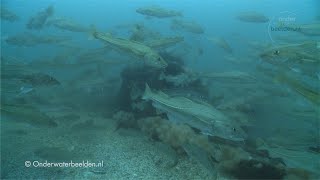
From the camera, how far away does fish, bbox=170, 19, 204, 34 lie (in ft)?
42.9

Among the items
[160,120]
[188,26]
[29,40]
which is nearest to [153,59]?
[160,120]

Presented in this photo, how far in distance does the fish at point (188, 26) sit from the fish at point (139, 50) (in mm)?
6178

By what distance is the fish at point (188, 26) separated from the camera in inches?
515

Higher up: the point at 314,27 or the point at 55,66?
the point at 314,27

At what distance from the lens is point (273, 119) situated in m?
8.66

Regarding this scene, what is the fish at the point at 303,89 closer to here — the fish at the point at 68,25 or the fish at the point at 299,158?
the fish at the point at 299,158

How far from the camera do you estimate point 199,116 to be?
4.95 m

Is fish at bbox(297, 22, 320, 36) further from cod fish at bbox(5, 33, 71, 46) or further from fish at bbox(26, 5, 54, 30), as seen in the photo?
cod fish at bbox(5, 33, 71, 46)

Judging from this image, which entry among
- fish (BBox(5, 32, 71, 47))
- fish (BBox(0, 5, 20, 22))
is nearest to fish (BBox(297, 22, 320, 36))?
fish (BBox(5, 32, 71, 47))

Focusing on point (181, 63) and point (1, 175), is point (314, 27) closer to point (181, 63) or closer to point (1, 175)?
point (181, 63)

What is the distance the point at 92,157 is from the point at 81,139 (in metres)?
0.89

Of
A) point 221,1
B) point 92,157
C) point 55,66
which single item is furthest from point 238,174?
point 221,1

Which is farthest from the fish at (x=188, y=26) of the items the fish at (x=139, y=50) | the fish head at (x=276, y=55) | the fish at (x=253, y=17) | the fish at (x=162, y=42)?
the fish head at (x=276, y=55)

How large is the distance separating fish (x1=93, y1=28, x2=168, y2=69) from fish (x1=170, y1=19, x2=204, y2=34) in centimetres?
618
